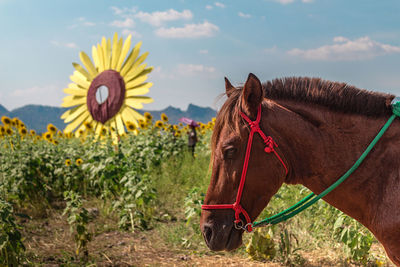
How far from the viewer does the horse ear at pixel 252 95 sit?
1543 mm

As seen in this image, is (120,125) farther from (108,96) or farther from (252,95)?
(252,95)

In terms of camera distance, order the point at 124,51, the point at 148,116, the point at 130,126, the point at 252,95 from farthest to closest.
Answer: the point at 148,116, the point at 124,51, the point at 130,126, the point at 252,95

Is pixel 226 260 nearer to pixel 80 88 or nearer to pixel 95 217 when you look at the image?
pixel 95 217

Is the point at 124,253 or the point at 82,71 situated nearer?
the point at 124,253

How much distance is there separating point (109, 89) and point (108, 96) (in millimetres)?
127

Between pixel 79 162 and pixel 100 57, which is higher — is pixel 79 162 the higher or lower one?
the lower one

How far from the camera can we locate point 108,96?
5844 mm

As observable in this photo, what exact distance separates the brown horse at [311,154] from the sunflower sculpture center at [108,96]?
169 inches

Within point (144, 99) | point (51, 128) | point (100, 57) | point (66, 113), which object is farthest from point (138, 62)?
point (51, 128)

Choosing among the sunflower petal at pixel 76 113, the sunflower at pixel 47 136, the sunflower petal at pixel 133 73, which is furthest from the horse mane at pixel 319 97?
the sunflower at pixel 47 136

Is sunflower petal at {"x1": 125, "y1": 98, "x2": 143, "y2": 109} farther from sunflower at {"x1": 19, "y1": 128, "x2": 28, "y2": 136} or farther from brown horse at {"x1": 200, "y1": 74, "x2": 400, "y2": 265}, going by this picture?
brown horse at {"x1": 200, "y1": 74, "x2": 400, "y2": 265}

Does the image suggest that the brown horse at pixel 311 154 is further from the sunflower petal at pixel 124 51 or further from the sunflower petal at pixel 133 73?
the sunflower petal at pixel 124 51

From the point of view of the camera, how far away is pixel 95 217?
5074 millimetres

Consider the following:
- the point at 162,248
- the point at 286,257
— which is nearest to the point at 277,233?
the point at 286,257
